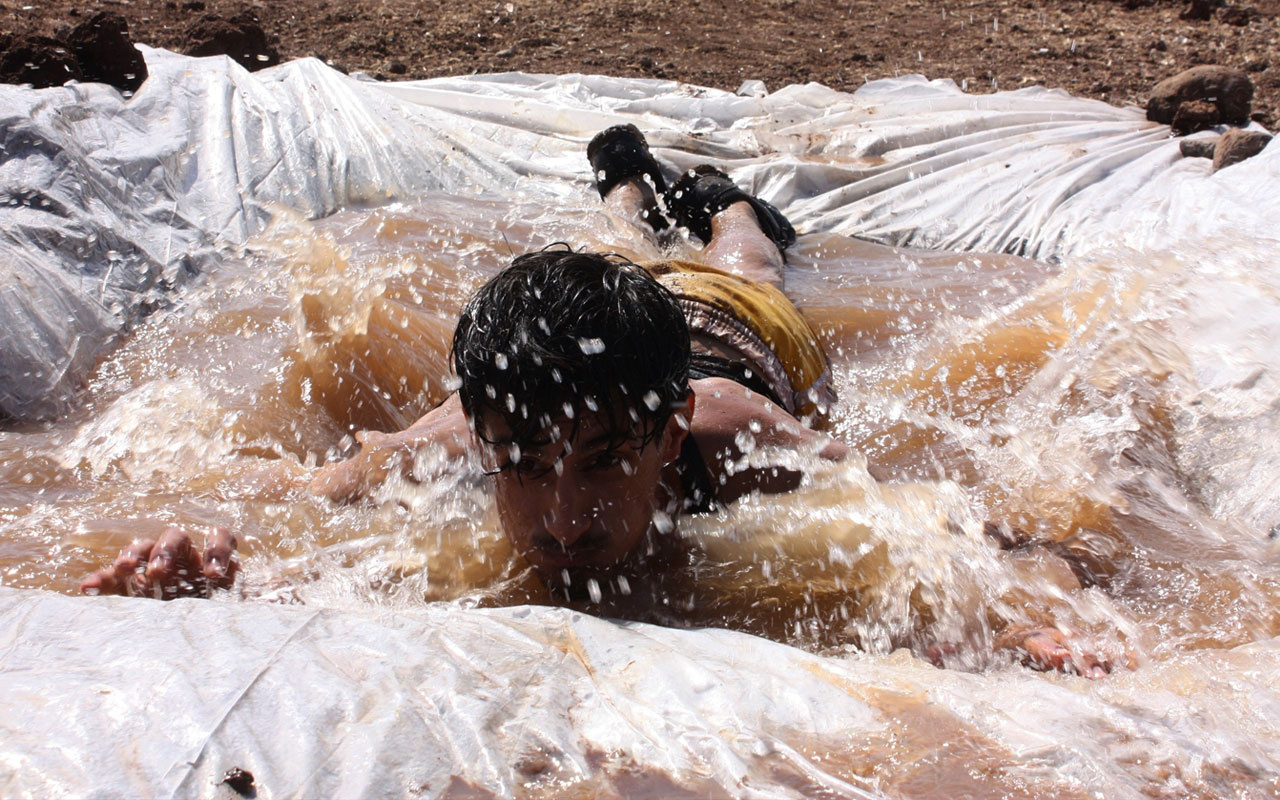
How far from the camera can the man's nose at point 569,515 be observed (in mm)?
1684

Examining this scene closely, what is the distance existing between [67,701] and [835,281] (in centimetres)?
276

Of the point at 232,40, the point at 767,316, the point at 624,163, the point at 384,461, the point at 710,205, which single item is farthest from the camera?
the point at 232,40

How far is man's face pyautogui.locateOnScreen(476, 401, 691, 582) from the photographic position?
66.0 inches

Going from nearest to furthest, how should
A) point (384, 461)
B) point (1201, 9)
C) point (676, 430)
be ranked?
point (676, 430) < point (384, 461) < point (1201, 9)

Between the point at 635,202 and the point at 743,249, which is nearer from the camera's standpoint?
the point at 743,249

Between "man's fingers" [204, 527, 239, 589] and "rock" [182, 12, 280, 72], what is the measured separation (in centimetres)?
336

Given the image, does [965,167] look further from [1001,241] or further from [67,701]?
[67,701]

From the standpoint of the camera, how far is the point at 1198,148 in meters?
3.98

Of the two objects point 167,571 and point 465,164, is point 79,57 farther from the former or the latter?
point 167,571

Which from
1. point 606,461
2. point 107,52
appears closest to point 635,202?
point 107,52

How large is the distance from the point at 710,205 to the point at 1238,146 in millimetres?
1857

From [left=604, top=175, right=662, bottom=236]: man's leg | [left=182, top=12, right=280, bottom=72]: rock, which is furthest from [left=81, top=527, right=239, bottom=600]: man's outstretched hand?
[left=182, top=12, right=280, bottom=72]: rock

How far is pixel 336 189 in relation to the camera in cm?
366

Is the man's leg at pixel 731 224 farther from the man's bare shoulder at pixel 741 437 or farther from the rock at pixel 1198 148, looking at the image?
the rock at pixel 1198 148
